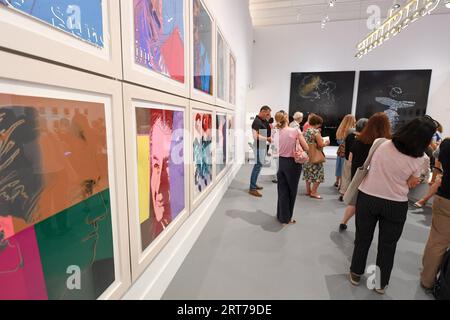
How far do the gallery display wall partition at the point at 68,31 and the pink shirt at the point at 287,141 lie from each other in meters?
2.16

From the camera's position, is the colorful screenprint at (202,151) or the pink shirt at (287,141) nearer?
the colorful screenprint at (202,151)

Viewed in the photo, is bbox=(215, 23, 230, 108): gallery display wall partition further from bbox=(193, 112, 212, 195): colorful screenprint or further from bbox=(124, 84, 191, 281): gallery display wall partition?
bbox=(124, 84, 191, 281): gallery display wall partition

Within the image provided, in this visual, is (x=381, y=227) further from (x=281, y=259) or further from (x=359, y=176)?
(x=281, y=259)

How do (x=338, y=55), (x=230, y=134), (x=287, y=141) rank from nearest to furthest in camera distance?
(x=287, y=141) → (x=230, y=134) → (x=338, y=55)

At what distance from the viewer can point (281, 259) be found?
7.51 feet

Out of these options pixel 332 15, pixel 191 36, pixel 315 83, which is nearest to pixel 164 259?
pixel 191 36

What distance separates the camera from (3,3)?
2.13 feet

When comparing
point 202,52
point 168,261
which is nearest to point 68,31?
point 168,261

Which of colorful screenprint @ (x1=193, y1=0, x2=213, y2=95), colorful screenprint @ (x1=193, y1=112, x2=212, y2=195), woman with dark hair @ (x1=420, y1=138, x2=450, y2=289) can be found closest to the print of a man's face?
colorful screenprint @ (x1=193, y1=112, x2=212, y2=195)

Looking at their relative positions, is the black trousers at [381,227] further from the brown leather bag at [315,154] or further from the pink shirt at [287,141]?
the brown leather bag at [315,154]

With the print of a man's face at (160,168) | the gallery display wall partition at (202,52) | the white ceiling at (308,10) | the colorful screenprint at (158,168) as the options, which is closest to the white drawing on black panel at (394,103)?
the white ceiling at (308,10)

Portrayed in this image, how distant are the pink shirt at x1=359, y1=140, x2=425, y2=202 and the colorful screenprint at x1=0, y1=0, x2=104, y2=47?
1.95 m

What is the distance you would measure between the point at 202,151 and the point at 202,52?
107 centimetres

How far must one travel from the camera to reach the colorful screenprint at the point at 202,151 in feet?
8.00
